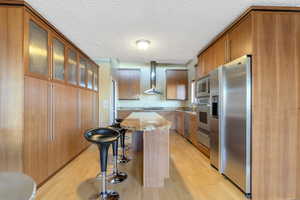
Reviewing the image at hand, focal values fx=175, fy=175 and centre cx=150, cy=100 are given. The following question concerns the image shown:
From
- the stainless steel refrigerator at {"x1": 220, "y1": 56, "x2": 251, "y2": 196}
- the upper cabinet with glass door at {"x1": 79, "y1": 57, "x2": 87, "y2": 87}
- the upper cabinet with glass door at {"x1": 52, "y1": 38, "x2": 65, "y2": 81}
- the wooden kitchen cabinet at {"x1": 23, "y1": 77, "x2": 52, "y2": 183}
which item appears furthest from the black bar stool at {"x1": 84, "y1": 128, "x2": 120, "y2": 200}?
the upper cabinet with glass door at {"x1": 79, "y1": 57, "x2": 87, "y2": 87}

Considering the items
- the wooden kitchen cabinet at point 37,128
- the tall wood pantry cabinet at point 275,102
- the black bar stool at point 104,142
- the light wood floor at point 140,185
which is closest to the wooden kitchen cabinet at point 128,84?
the light wood floor at point 140,185

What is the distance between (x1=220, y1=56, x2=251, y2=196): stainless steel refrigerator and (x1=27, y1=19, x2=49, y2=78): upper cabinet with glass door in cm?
269

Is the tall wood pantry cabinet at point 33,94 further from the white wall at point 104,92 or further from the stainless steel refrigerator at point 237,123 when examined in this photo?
the stainless steel refrigerator at point 237,123

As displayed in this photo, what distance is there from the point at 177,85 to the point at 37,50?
515 centimetres

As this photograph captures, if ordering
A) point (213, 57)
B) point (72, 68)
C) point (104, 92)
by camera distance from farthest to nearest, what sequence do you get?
point (104, 92), point (72, 68), point (213, 57)

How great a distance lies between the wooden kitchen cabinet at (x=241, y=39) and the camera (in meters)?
2.25

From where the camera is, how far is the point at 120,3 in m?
2.21

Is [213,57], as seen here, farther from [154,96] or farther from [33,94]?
[154,96]

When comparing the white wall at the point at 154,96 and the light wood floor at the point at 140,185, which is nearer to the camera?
the light wood floor at the point at 140,185

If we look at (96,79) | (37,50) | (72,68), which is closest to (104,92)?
(96,79)

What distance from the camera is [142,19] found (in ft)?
8.68

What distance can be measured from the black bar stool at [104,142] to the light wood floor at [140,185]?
0.17m

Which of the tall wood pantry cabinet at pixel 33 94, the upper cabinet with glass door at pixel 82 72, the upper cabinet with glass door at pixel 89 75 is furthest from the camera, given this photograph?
the upper cabinet with glass door at pixel 89 75

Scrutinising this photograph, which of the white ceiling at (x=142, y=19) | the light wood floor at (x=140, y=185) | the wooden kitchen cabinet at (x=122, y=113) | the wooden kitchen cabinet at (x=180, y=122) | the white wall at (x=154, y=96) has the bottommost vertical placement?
the light wood floor at (x=140, y=185)
